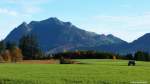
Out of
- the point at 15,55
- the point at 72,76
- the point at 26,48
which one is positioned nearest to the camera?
the point at 72,76

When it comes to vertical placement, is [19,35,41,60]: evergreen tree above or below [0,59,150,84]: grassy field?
above

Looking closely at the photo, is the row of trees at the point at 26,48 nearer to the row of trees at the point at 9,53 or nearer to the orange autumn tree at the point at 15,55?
the row of trees at the point at 9,53

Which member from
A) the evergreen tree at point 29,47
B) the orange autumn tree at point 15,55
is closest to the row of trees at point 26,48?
the evergreen tree at point 29,47

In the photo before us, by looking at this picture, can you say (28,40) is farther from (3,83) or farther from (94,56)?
(3,83)

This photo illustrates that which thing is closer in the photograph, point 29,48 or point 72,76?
point 72,76

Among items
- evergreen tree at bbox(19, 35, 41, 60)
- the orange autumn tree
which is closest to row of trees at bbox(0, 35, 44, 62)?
evergreen tree at bbox(19, 35, 41, 60)

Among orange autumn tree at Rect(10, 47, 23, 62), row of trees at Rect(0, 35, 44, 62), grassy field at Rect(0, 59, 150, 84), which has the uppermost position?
row of trees at Rect(0, 35, 44, 62)

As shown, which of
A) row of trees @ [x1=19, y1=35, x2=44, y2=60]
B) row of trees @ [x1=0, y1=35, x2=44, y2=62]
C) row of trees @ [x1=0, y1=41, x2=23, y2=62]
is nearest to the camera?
row of trees @ [x1=0, y1=41, x2=23, y2=62]

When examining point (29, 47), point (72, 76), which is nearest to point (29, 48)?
point (29, 47)

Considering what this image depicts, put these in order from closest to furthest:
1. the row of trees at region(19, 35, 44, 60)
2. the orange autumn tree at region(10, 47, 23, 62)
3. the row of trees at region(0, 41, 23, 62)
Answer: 1. the orange autumn tree at region(10, 47, 23, 62)
2. the row of trees at region(0, 41, 23, 62)
3. the row of trees at region(19, 35, 44, 60)

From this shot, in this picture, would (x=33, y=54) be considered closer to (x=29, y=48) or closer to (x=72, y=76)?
(x=29, y=48)

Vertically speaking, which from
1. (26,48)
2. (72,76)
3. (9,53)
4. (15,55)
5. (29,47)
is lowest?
(72,76)

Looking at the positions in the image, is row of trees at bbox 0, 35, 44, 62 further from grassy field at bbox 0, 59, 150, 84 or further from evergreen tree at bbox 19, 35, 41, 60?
grassy field at bbox 0, 59, 150, 84

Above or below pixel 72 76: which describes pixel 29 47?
above
